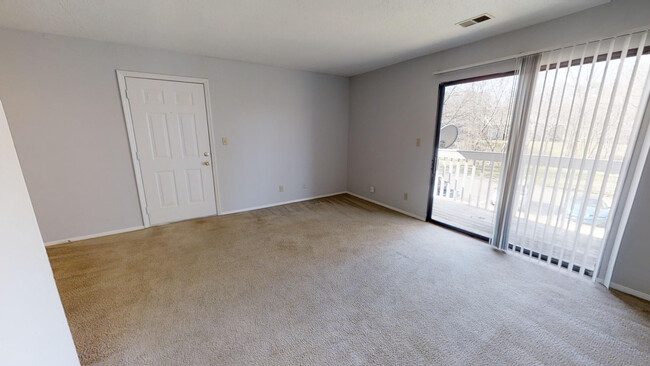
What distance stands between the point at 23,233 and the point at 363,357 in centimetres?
171

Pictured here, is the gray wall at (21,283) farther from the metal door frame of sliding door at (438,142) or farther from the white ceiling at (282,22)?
the metal door frame of sliding door at (438,142)

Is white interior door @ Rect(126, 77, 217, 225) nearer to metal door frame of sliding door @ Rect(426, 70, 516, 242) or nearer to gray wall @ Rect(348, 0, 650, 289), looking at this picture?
gray wall @ Rect(348, 0, 650, 289)

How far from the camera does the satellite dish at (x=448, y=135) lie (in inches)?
139

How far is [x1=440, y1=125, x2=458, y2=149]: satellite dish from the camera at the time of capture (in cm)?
354

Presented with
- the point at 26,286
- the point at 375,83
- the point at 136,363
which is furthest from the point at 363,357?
the point at 375,83

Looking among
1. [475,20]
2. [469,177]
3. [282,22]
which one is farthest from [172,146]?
[469,177]

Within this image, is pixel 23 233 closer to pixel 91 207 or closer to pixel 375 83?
pixel 91 207

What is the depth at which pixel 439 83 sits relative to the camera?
3.21 meters

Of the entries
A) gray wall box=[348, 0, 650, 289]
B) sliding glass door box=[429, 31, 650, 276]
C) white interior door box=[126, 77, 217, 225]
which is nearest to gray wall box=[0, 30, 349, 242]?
white interior door box=[126, 77, 217, 225]

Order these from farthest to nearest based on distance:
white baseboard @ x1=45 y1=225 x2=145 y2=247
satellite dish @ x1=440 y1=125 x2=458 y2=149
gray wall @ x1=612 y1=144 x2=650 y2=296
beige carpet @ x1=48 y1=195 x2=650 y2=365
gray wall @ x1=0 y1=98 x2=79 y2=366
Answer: satellite dish @ x1=440 y1=125 x2=458 y2=149 → white baseboard @ x1=45 y1=225 x2=145 y2=247 → gray wall @ x1=612 y1=144 x2=650 y2=296 → beige carpet @ x1=48 y1=195 x2=650 y2=365 → gray wall @ x1=0 y1=98 x2=79 y2=366

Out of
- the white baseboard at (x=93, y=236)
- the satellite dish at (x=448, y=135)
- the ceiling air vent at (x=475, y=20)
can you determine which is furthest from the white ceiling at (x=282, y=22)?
the white baseboard at (x=93, y=236)

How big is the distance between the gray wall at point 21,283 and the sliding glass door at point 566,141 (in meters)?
3.53

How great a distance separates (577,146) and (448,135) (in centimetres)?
157

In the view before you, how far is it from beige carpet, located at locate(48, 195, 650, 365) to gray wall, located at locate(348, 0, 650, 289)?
824mm
